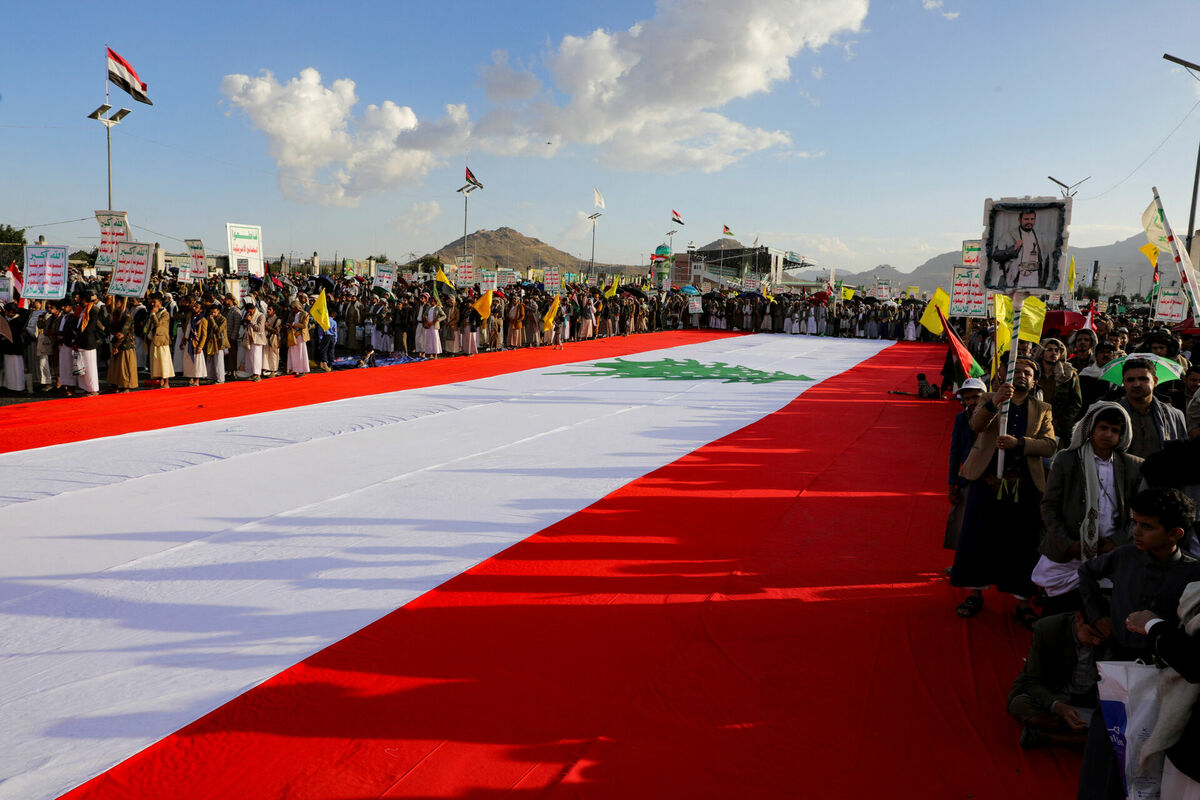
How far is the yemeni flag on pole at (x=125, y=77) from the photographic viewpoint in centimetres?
2203

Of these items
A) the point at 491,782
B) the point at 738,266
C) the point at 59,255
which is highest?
the point at 738,266

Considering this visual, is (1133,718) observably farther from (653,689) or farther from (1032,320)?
(1032,320)

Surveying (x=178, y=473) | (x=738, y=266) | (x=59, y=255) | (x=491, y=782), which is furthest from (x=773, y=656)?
(x=738, y=266)

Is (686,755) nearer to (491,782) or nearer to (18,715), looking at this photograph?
(491,782)

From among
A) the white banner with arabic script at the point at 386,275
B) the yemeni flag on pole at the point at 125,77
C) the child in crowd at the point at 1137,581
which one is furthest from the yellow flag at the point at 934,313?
the yemeni flag on pole at the point at 125,77

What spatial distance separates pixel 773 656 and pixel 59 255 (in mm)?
13385

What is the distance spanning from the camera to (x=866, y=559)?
5.65m

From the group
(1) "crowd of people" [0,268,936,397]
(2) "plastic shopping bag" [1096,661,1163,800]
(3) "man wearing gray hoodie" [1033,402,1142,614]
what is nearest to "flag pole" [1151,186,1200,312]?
(3) "man wearing gray hoodie" [1033,402,1142,614]

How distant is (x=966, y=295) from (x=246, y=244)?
1593 cm

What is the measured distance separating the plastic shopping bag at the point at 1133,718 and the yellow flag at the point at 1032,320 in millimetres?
6271

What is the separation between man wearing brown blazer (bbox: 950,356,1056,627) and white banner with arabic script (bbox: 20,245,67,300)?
1363cm

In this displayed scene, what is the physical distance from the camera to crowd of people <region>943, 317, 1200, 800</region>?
2.46m

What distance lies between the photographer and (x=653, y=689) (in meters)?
3.77

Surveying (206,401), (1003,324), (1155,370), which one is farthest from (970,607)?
(206,401)
